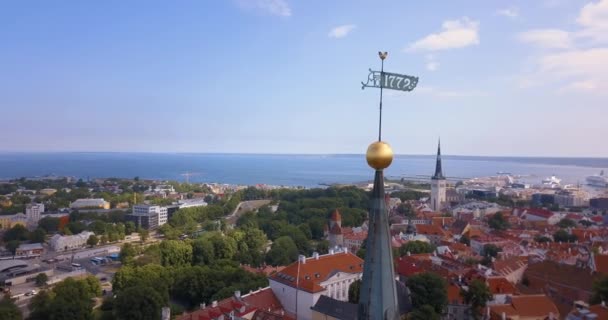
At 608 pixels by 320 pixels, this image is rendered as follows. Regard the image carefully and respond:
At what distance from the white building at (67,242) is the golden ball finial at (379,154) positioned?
4957 cm

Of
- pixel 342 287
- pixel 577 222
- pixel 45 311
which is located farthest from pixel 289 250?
pixel 577 222

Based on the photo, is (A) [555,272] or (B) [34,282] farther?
(B) [34,282]

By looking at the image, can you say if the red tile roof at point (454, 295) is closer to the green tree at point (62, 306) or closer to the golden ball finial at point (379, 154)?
the green tree at point (62, 306)

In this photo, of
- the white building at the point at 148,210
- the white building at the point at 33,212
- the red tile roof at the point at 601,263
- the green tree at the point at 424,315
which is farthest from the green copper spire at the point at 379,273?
the white building at the point at 33,212

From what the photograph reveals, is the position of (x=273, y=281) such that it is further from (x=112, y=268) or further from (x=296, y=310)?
(x=112, y=268)

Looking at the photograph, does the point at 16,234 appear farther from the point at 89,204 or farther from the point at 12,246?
the point at 89,204

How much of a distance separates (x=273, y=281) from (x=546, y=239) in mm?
26797

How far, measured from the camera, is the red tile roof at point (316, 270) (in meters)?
22.8

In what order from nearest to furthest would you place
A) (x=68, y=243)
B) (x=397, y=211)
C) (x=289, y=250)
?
(x=289, y=250) → (x=68, y=243) → (x=397, y=211)

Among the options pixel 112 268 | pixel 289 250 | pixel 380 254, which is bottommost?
pixel 112 268

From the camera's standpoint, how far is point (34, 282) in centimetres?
3281

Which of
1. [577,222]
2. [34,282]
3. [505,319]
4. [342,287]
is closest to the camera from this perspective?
[505,319]

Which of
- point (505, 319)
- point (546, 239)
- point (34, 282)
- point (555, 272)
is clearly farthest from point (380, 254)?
point (546, 239)

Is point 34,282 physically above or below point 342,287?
below
